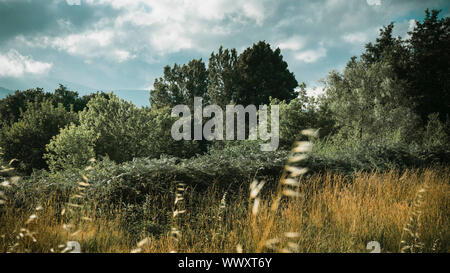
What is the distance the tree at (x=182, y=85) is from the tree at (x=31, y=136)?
14111mm

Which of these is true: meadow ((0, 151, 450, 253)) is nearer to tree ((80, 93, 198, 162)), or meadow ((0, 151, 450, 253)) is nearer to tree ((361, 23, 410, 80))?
tree ((80, 93, 198, 162))

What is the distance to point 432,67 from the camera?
1842 centimetres

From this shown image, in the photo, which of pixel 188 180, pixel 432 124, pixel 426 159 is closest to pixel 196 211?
pixel 188 180

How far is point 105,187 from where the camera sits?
156 inches

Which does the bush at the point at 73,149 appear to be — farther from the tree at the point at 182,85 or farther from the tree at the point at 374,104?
the tree at the point at 182,85

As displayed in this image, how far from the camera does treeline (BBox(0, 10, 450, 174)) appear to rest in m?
8.52

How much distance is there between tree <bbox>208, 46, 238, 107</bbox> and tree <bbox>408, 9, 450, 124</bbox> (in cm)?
1393

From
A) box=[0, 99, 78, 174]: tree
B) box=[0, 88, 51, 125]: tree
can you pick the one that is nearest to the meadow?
box=[0, 99, 78, 174]: tree

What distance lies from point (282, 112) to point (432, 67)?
1407 cm

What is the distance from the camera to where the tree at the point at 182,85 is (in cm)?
2552

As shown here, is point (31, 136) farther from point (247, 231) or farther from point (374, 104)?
point (374, 104)
